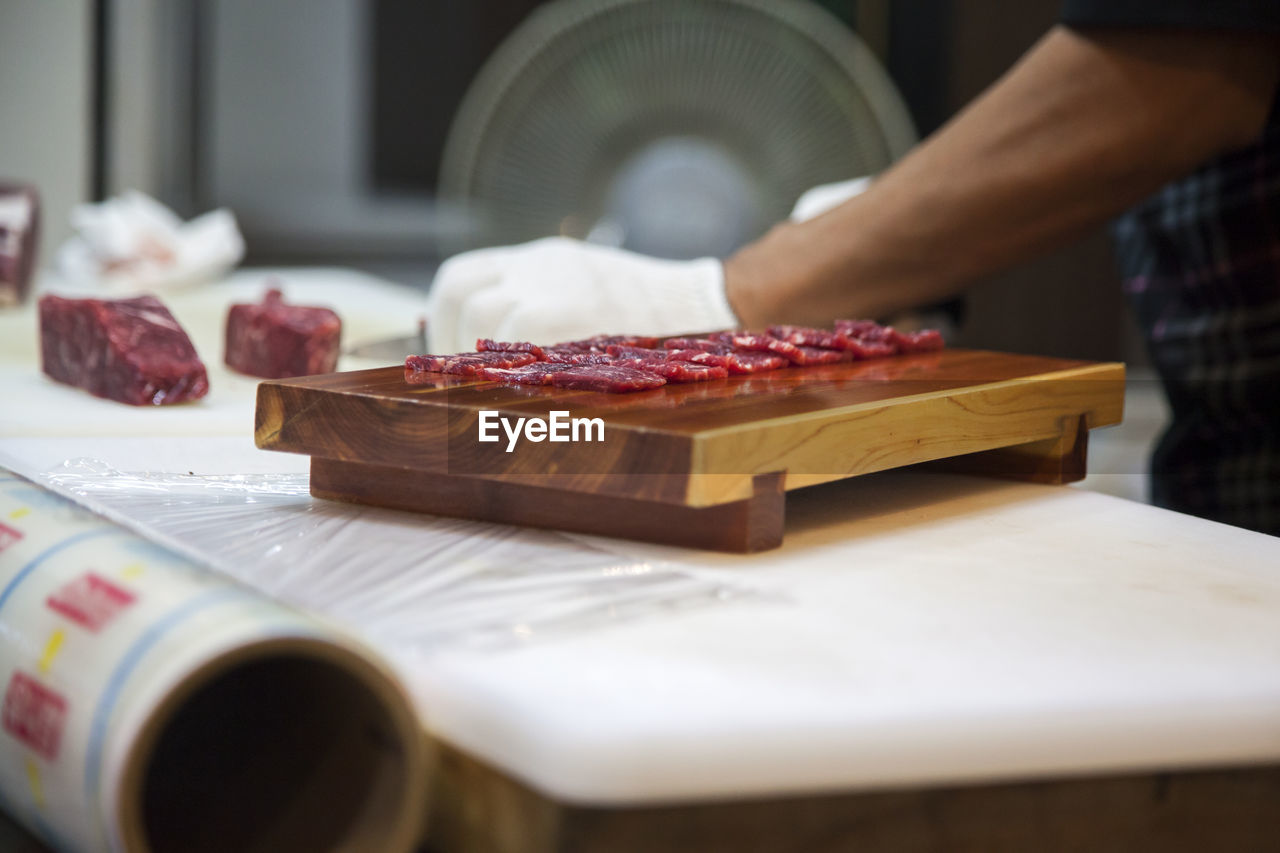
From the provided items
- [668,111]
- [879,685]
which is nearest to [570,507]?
[879,685]

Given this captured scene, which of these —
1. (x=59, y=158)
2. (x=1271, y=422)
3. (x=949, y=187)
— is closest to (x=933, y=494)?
(x=949, y=187)

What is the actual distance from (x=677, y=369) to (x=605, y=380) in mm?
77

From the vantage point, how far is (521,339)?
142 cm

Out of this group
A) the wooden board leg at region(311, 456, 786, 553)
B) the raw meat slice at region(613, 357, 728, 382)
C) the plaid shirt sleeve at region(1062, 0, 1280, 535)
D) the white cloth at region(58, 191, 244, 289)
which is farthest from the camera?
the white cloth at region(58, 191, 244, 289)

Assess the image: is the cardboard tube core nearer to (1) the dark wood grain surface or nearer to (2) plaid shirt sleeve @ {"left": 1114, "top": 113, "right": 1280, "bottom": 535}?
(1) the dark wood grain surface

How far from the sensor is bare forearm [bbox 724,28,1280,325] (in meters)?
1.46

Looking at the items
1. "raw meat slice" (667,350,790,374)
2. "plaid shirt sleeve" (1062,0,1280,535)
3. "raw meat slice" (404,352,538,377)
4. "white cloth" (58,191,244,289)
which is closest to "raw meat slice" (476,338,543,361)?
"raw meat slice" (404,352,538,377)

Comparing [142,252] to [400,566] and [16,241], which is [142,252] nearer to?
[16,241]

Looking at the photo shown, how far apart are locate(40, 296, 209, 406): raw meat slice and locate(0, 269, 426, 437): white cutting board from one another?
0.02 metres

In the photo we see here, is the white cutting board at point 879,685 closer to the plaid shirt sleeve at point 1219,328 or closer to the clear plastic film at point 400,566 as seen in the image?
the clear plastic film at point 400,566

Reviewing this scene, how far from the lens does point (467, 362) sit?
1016mm

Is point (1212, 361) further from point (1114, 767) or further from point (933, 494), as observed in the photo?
point (1114, 767)

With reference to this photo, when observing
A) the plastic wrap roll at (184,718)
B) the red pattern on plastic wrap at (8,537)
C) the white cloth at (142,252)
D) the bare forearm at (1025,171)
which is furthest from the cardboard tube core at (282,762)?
the white cloth at (142,252)

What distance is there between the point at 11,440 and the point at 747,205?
131cm
